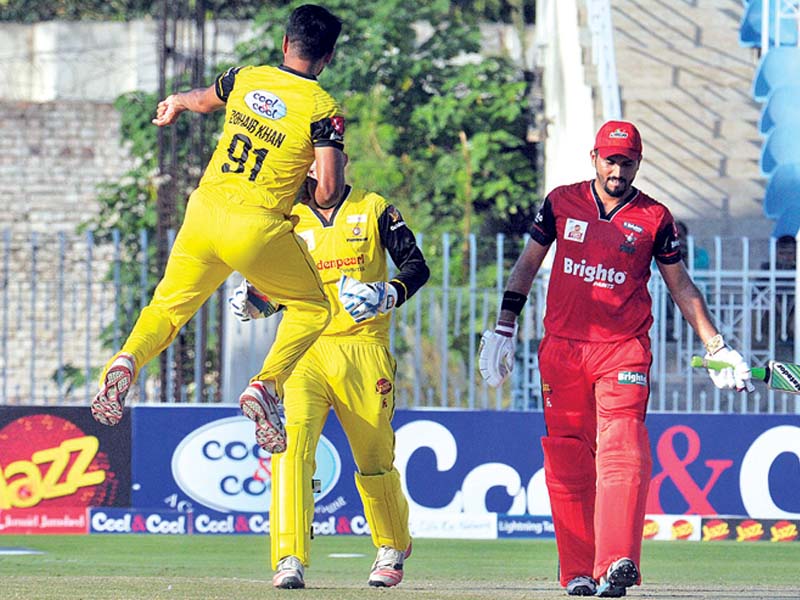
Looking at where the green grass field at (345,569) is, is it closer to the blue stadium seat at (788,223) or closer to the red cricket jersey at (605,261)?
the red cricket jersey at (605,261)

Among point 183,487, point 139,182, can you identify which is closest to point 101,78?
point 139,182

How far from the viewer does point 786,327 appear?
601 inches

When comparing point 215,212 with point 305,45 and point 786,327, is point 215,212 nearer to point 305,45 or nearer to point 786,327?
point 305,45

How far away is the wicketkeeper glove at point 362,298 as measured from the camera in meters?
7.55

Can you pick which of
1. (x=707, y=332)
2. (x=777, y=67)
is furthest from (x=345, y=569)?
(x=777, y=67)

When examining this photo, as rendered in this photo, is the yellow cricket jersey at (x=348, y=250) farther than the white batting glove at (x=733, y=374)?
Yes

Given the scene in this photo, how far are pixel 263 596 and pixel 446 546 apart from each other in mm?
5380

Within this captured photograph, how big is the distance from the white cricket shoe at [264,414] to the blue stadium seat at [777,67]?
10.7 meters

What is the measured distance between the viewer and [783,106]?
1670 cm

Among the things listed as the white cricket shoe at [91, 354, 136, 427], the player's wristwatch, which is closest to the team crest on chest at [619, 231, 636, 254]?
the player's wristwatch

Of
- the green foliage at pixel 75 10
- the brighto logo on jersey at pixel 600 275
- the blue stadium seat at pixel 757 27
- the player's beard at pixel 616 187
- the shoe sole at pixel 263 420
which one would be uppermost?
the green foliage at pixel 75 10

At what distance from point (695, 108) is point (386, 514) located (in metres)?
11.2

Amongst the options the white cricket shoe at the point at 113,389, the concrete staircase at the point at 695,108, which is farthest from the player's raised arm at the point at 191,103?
the concrete staircase at the point at 695,108

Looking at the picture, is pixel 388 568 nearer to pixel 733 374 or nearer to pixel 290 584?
pixel 290 584
